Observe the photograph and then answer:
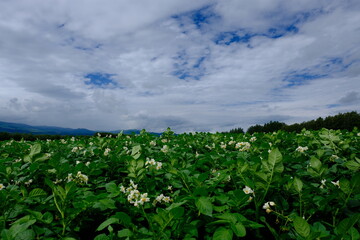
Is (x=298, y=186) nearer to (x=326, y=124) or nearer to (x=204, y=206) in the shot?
(x=204, y=206)

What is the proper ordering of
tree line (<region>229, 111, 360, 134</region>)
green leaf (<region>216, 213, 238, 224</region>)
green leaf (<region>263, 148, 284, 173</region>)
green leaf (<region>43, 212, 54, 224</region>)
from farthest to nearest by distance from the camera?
1. tree line (<region>229, 111, 360, 134</region>)
2. green leaf (<region>263, 148, 284, 173</region>)
3. green leaf (<region>43, 212, 54, 224</region>)
4. green leaf (<region>216, 213, 238, 224</region>)

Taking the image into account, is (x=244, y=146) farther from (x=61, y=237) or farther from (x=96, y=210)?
(x=61, y=237)

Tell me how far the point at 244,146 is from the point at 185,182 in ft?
7.36

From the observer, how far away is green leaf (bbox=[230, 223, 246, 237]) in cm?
163

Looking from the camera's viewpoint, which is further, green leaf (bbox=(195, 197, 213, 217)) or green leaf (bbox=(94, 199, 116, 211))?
green leaf (bbox=(94, 199, 116, 211))

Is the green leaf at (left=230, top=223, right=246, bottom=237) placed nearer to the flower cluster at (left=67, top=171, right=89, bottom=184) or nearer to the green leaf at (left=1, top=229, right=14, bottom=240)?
the green leaf at (left=1, top=229, right=14, bottom=240)

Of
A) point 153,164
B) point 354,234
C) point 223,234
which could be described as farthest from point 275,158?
point 153,164

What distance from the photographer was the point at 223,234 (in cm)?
165

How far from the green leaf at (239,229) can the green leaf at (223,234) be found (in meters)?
0.04

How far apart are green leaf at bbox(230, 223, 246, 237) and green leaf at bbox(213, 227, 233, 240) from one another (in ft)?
0.13

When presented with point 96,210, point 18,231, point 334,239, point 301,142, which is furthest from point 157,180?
point 301,142

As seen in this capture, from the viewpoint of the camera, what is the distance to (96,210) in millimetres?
2201

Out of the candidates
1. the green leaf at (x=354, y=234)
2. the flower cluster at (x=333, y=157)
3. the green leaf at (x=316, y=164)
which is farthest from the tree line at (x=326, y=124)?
the green leaf at (x=354, y=234)

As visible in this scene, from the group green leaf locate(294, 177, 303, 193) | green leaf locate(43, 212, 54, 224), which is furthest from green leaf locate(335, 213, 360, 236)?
green leaf locate(43, 212, 54, 224)
